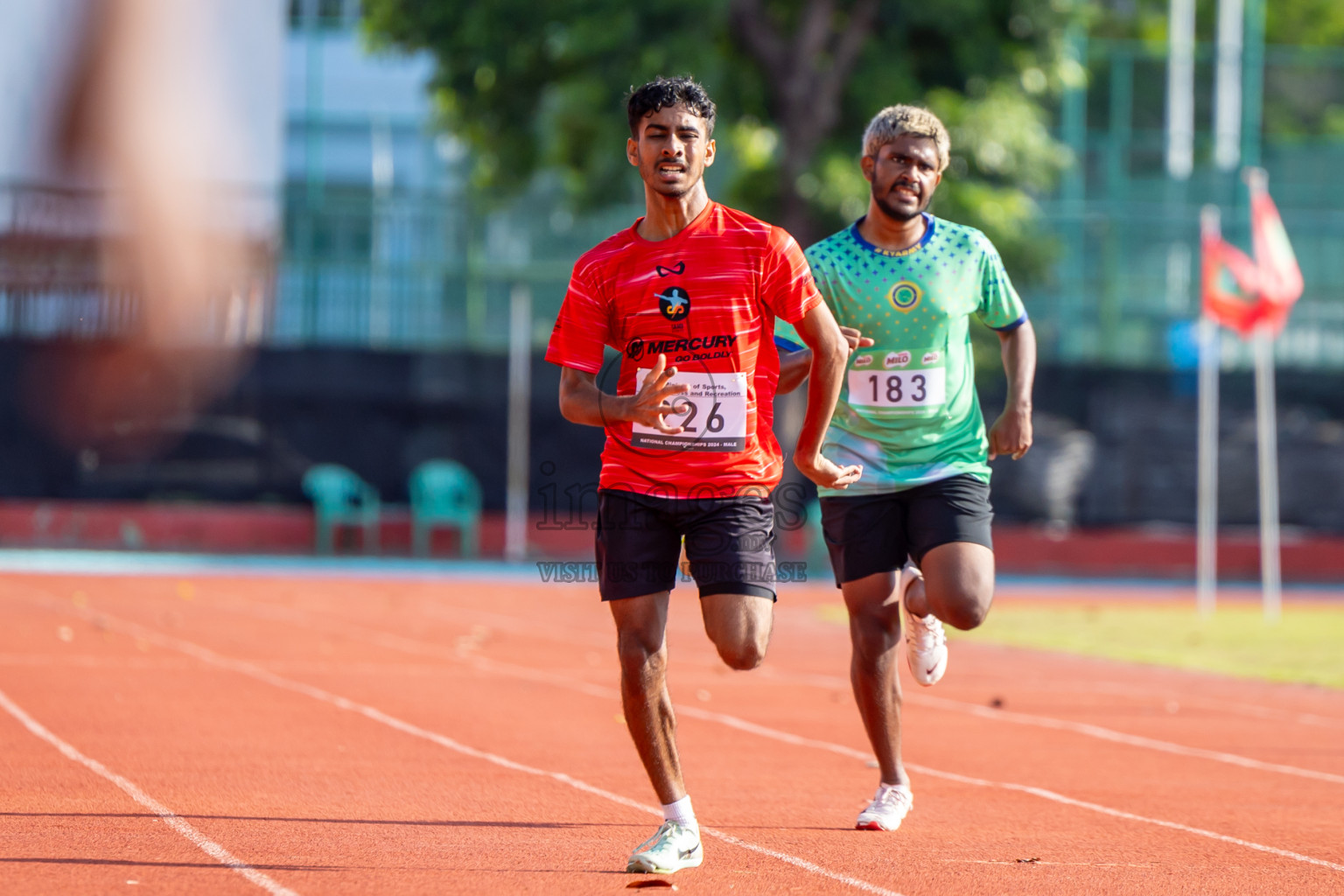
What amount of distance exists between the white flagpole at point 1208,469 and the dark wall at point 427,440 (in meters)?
0.25

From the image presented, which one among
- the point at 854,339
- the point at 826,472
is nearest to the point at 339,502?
the point at 854,339

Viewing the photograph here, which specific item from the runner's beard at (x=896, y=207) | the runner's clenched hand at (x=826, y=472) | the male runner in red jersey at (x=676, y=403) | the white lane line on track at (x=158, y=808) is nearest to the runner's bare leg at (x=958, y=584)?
the runner's clenched hand at (x=826, y=472)

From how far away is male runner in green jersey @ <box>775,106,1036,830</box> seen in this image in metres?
6.00

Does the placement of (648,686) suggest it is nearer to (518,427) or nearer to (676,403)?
(676,403)

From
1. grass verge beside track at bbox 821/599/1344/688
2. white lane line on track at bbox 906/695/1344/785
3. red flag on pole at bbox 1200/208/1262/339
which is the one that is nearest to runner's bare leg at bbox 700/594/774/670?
white lane line on track at bbox 906/695/1344/785

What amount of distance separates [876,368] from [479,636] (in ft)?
27.5

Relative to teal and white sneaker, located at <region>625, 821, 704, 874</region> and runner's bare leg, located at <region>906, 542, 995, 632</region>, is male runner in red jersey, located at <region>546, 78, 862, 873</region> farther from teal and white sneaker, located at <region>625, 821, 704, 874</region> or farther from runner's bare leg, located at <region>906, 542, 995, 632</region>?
runner's bare leg, located at <region>906, 542, 995, 632</region>

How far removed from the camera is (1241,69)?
111ft

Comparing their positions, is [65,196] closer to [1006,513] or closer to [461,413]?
[461,413]

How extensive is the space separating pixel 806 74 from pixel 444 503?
7.35 m

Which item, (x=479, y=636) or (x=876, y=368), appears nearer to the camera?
(x=876, y=368)

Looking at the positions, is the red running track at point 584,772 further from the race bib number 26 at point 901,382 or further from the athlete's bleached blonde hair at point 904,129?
the athlete's bleached blonde hair at point 904,129

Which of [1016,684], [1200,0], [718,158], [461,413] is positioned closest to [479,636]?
[1016,684]

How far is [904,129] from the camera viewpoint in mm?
5977
